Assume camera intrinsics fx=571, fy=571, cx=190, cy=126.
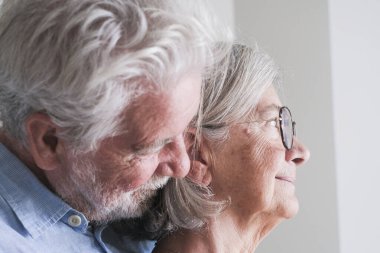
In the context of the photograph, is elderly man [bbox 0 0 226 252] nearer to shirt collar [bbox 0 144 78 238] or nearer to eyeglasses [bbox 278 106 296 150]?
shirt collar [bbox 0 144 78 238]

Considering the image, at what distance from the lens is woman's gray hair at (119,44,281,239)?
1251 millimetres

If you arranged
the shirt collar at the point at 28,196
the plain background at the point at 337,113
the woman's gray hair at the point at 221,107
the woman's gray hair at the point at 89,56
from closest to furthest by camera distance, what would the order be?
the woman's gray hair at the point at 89,56 < the shirt collar at the point at 28,196 < the woman's gray hair at the point at 221,107 < the plain background at the point at 337,113

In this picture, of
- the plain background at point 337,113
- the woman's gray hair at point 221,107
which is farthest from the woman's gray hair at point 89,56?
the plain background at point 337,113

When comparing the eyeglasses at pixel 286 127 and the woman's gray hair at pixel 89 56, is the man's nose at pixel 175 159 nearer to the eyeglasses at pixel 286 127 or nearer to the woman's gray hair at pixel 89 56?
the woman's gray hair at pixel 89 56

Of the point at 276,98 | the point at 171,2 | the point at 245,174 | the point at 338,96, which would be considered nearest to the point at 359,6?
the point at 338,96

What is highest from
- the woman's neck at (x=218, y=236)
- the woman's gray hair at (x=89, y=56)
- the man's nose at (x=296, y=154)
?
the woman's gray hair at (x=89, y=56)

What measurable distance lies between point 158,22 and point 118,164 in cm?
27

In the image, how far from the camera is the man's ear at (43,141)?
1001mm

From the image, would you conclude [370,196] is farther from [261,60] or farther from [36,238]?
[36,238]

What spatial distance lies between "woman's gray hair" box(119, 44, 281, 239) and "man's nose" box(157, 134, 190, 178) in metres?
0.17

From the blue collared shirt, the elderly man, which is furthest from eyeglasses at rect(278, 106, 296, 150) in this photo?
the blue collared shirt

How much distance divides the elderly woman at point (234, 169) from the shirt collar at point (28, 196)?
12.4 inches

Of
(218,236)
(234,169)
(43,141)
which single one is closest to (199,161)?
(234,169)

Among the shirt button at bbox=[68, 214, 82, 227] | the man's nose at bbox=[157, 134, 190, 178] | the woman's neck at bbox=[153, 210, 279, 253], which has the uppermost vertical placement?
the man's nose at bbox=[157, 134, 190, 178]
